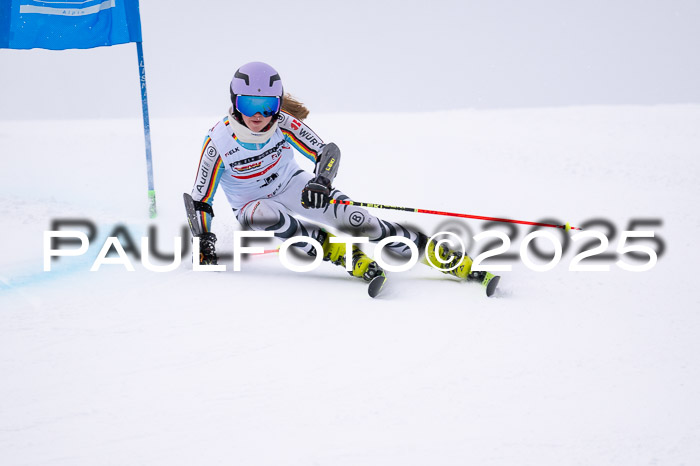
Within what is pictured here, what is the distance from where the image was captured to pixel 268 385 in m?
2.00

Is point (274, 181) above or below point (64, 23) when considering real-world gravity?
below

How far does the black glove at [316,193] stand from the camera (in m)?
3.17

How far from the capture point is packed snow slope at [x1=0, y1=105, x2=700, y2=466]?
1.70 m

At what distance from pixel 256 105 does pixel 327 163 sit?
493 mm

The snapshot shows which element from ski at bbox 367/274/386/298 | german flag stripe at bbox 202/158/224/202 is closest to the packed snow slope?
ski at bbox 367/274/386/298

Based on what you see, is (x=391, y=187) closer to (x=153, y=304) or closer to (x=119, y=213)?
(x=119, y=213)

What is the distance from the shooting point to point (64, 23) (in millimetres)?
4453

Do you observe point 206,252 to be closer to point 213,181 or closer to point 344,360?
point 213,181

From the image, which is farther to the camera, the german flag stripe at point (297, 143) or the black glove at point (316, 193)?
the german flag stripe at point (297, 143)

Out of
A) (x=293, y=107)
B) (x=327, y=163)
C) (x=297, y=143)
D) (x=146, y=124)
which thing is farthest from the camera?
(x=146, y=124)

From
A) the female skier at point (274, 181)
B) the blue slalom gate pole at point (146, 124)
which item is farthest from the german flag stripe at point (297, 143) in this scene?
the blue slalom gate pole at point (146, 124)

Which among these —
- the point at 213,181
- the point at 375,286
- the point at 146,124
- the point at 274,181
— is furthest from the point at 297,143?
the point at 146,124

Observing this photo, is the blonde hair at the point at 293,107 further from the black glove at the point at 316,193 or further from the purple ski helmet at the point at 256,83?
the black glove at the point at 316,193

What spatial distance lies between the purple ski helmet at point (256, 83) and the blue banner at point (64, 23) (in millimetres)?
1964
